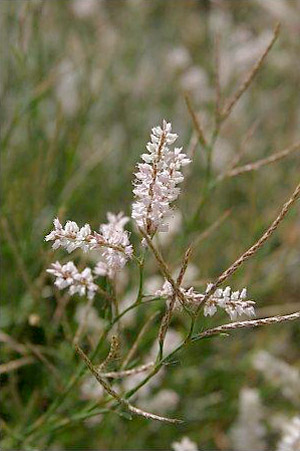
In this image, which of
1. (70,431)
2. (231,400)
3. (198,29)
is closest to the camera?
(70,431)

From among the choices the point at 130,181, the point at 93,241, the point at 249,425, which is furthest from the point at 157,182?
the point at 130,181

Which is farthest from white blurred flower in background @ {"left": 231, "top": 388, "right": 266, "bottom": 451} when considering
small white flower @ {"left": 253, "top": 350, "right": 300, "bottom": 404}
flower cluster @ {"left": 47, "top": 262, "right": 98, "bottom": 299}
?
flower cluster @ {"left": 47, "top": 262, "right": 98, "bottom": 299}

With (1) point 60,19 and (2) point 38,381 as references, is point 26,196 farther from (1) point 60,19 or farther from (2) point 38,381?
(1) point 60,19

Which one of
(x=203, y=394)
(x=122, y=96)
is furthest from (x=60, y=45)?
(x=203, y=394)

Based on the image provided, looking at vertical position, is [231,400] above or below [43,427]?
above

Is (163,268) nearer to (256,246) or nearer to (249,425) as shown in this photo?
(256,246)

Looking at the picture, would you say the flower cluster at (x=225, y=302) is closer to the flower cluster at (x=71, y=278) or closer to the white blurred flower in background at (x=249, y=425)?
the flower cluster at (x=71, y=278)

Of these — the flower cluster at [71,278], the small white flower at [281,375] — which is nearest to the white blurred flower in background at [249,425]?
the small white flower at [281,375]
